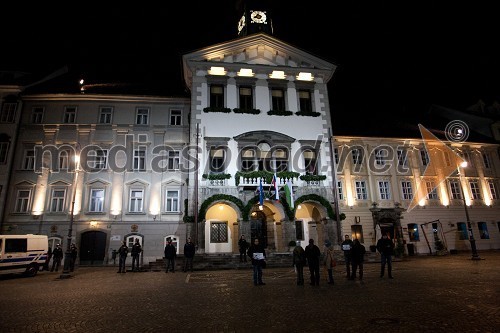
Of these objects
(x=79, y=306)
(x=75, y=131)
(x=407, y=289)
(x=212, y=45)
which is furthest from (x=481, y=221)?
(x=75, y=131)

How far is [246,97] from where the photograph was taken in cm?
2734

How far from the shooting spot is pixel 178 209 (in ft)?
89.2

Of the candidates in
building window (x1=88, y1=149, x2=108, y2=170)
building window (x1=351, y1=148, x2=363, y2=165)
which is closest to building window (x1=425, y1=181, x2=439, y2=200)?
building window (x1=351, y1=148, x2=363, y2=165)

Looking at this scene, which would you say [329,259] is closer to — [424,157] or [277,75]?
[277,75]

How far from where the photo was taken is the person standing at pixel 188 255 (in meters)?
18.8

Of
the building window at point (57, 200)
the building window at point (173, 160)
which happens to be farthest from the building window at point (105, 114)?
the building window at point (57, 200)

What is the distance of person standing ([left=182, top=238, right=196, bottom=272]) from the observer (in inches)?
738

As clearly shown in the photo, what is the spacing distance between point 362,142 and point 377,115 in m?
13.2

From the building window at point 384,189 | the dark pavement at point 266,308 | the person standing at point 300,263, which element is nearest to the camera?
the dark pavement at point 266,308

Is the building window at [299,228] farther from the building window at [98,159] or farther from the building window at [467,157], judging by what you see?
the building window at [467,157]

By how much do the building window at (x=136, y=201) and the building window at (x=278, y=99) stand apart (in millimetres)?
13676

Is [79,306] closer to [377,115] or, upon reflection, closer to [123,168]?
[123,168]

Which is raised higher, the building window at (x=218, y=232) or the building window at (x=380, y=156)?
the building window at (x=380, y=156)

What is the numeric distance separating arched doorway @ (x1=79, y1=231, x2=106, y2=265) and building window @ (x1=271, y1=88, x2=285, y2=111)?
59.1 ft
